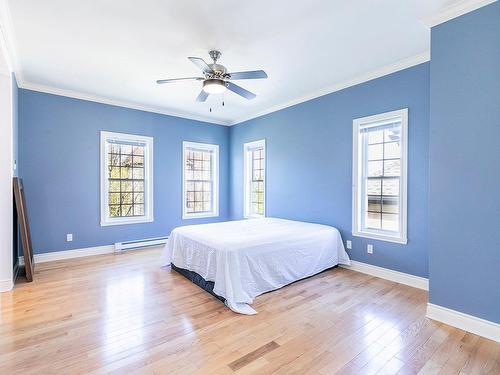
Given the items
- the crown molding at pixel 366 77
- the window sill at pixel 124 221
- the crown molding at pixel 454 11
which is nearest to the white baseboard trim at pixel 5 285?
the window sill at pixel 124 221

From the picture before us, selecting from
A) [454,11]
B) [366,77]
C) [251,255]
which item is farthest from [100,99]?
[454,11]

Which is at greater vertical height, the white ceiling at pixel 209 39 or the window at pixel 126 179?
the white ceiling at pixel 209 39

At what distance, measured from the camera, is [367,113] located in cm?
369

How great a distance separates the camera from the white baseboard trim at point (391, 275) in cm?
314

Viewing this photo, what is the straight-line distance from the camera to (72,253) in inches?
173

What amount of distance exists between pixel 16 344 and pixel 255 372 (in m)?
1.90

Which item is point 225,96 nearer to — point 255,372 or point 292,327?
point 292,327

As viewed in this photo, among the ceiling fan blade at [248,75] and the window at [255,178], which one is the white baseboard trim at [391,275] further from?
the ceiling fan blade at [248,75]

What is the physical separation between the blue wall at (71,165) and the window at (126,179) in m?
0.11

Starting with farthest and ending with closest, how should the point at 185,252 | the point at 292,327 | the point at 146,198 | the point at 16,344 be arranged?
1. the point at 146,198
2. the point at 185,252
3. the point at 292,327
4. the point at 16,344

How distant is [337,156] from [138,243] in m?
3.98

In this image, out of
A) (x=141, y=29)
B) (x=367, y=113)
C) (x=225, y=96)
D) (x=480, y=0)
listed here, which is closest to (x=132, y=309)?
(x=141, y=29)

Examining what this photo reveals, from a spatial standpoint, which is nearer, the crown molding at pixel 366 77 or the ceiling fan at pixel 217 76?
the ceiling fan at pixel 217 76

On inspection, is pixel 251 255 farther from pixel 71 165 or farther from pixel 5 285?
pixel 71 165
